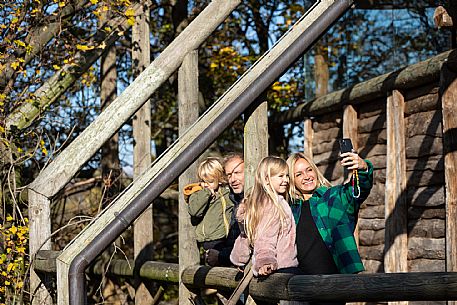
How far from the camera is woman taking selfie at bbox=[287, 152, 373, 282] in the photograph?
4.77 metres

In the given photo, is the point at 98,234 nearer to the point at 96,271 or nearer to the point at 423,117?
the point at 423,117

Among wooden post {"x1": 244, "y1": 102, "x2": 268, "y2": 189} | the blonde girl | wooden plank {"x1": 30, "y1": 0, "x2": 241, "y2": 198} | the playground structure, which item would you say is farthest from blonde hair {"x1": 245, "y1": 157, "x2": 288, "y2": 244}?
wooden plank {"x1": 30, "y1": 0, "x2": 241, "y2": 198}

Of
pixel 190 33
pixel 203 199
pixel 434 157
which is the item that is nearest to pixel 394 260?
pixel 434 157

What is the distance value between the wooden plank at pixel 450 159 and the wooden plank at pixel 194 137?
116 centimetres

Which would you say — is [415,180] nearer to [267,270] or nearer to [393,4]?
[393,4]

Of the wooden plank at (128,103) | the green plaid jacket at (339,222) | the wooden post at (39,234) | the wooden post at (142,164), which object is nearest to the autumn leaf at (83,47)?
the wooden post at (142,164)

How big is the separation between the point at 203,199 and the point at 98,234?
3.75 feet

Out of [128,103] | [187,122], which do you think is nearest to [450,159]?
[187,122]

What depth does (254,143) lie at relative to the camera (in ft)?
17.8

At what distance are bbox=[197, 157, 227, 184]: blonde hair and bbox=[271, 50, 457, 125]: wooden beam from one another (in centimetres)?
168

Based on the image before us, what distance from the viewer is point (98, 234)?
17.5ft

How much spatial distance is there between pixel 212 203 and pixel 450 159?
1.62 m

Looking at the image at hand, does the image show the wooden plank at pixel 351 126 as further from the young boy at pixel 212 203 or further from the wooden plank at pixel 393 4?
the young boy at pixel 212 203

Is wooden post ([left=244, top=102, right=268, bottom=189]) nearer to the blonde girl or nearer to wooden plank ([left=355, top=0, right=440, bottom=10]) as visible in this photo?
the blonde girl
